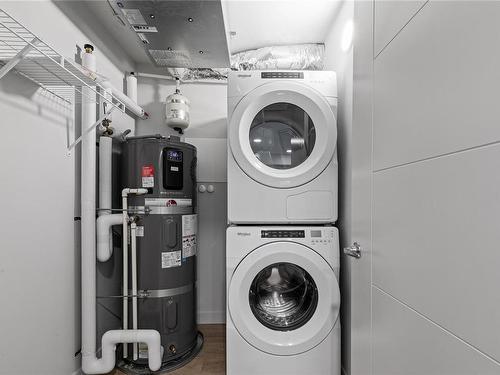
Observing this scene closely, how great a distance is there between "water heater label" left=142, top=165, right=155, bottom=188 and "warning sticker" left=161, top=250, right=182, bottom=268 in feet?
1.38

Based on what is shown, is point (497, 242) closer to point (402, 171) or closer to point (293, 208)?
point (402, 171)

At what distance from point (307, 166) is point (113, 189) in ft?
4.07

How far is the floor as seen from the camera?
1.47 m

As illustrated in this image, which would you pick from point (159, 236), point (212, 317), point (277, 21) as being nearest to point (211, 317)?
point (212, 317)

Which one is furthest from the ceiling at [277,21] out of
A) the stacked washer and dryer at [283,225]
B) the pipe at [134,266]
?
the pipe at [134,266]

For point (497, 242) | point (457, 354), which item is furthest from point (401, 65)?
point (457, 354)

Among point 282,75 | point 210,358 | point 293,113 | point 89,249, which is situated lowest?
point 210,358

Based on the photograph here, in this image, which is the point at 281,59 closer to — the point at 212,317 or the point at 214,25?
the point at 214,25

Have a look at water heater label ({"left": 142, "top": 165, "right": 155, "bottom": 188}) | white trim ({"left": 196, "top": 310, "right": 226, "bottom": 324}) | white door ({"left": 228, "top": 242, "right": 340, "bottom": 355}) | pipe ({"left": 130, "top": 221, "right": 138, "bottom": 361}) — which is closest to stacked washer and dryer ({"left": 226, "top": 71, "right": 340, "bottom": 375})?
white door ({"left": 228, "top": 242, "right": 340, "bottom": 355})

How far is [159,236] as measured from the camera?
4.87 feet

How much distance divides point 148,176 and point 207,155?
652 millimetres

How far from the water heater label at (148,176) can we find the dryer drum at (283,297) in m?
0.81

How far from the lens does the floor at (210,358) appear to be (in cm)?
147

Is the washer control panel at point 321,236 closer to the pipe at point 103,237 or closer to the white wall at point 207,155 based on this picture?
the white wall at point 207,155
